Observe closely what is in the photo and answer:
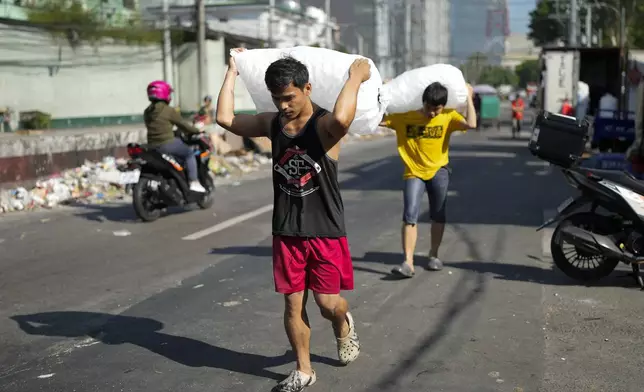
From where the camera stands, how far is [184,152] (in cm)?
1215

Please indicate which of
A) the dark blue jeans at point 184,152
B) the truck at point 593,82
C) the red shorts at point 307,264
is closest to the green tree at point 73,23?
the truck at point 593,82

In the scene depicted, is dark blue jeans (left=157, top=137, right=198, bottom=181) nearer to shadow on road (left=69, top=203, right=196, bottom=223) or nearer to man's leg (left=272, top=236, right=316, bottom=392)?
shadow on road (left=69, top=203, right=196, bottom=223)

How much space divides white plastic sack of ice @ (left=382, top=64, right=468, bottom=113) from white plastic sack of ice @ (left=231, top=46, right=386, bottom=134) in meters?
2.66

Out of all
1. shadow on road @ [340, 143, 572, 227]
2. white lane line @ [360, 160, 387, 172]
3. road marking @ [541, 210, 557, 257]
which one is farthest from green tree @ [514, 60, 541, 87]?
road marking @ [541, 210, 557, 257]

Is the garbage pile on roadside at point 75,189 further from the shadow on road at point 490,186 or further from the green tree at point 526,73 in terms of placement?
the green tree at point 526,73

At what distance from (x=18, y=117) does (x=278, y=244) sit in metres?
23.8

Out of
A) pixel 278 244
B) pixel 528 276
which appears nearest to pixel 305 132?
pixel 278 244

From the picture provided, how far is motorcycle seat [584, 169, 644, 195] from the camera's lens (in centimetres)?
751

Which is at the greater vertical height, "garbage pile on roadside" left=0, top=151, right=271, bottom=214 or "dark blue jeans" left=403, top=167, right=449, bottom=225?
"dark blue jeans" left=403, top=167, right=449, bottom=225

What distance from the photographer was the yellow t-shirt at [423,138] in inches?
315

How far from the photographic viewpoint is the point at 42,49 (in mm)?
28797

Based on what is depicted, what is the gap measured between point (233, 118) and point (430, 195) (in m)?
3.48

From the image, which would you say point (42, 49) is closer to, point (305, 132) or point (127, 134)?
point (127, 134)

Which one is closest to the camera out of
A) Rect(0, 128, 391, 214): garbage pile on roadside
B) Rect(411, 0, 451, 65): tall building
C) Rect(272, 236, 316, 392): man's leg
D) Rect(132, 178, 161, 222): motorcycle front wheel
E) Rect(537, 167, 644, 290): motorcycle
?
Rect(272, 236, 316, 392): man's leg
